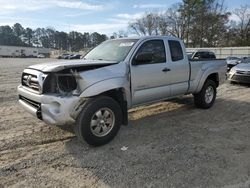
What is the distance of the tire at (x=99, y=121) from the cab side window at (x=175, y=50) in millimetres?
2196

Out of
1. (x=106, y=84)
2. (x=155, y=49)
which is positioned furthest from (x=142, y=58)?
(x=106, y=84)

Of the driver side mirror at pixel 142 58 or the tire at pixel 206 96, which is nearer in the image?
the driver side mirror at pixel 142 58

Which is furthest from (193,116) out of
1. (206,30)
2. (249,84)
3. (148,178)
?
(206,30)

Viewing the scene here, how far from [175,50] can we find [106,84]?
8.13 ft

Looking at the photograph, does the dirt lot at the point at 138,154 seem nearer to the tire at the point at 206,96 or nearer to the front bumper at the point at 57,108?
the front bumper at the point at 57,108

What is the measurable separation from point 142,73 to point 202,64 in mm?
2500

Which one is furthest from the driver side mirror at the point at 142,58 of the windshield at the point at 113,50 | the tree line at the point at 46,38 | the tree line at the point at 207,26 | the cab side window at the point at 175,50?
the tree line at the point at 46,38

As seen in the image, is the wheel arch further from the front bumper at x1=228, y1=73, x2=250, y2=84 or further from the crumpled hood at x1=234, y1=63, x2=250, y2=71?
the crumpled hood at x1=234, y1=63, x2=250, y2=71

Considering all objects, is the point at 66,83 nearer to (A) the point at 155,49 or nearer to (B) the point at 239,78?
(A) the point at 155,49

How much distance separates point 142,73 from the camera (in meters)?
5.72

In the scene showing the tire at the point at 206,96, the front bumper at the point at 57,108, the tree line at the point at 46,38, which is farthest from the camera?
the tree line at the point at 46,38

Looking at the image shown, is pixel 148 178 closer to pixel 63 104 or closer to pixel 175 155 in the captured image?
pixel 175 155

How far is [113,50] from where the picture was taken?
6.08 m

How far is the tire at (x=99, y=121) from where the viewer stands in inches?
187
